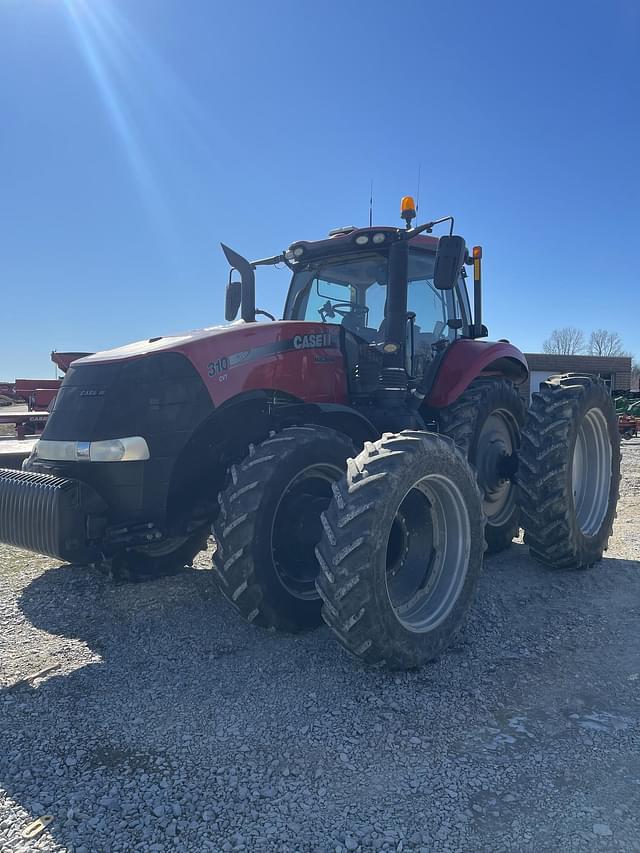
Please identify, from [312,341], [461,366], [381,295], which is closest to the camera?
[312,341]

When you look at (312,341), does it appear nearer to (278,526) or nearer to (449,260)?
(449,260)

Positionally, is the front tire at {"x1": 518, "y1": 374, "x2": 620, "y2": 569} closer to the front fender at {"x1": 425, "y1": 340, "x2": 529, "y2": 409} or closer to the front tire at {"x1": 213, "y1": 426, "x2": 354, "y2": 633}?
the front fender at {"x1": 425, "y1": 340, "x2": 529, "y2": 409}

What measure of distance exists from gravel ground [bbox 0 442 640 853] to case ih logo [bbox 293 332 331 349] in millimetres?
1865

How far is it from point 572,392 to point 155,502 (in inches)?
140

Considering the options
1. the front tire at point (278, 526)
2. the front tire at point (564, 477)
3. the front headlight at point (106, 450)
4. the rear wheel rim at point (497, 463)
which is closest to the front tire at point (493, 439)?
the rear wheel rim at point (497, 463)

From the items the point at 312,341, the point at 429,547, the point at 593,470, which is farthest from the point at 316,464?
the point at 593,470

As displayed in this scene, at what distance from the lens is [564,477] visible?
486 centimetres

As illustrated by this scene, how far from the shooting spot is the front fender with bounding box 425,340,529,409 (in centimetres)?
511

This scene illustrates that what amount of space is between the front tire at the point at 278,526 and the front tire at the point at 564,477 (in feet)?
5.92

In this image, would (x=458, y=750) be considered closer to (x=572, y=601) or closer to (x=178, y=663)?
(x=178, y=663)

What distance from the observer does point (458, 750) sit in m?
2.69

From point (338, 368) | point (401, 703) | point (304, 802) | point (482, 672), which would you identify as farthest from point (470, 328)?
point (304, 802)

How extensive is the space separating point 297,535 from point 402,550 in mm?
664

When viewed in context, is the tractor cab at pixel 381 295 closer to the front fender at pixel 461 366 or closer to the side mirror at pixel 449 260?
the side mirror at pixel 449 260
